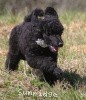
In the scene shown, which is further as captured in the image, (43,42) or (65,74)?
(65,74)

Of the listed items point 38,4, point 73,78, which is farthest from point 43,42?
point 38,4

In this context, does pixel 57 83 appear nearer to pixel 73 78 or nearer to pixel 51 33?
pixel 73 78

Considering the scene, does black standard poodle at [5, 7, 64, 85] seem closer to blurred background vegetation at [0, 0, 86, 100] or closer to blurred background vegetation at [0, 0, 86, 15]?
blurred background vegetation at [0, 0, 86, 100]

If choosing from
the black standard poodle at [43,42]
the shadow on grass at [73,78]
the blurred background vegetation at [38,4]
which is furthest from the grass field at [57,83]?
the blurred background vegetation at [38,4]

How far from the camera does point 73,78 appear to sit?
687 cm

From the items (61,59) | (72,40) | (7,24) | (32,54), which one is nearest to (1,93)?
(32,54)

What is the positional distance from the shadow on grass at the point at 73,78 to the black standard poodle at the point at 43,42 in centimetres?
32

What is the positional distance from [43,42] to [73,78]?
39.8 inches

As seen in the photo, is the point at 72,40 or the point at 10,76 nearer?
the point at 10,76

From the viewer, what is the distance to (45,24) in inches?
→ 241

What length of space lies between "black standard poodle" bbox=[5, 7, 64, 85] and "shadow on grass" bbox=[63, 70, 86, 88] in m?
0.32

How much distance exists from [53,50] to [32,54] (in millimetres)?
359

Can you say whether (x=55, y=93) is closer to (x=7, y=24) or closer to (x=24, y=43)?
(x=24, y=43)

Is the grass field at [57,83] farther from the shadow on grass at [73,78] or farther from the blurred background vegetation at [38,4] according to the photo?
the blurred background vegetation at [38,4]
